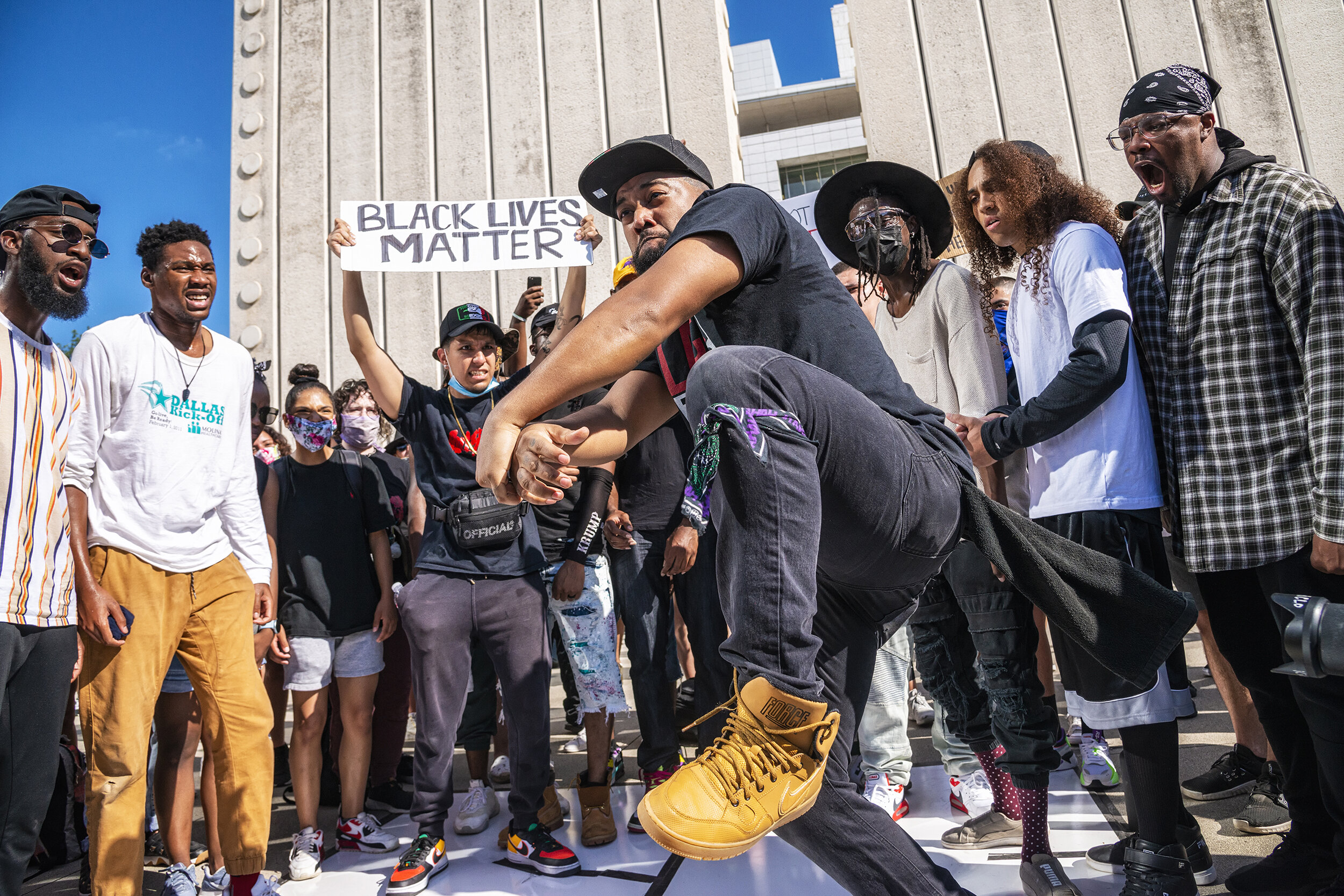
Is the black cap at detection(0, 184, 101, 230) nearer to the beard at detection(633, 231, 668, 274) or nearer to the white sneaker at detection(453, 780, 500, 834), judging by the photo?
the beard at detection(633, 231, 668, 274)

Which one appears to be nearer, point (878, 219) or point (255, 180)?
point (878, 219)

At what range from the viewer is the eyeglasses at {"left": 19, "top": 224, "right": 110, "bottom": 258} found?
107 inches

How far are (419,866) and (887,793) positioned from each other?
171cm

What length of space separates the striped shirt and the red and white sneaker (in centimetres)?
148

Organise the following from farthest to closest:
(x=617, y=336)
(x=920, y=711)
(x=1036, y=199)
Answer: (x=920, y=711) < (x=1036, y=199) < (x=617, y=336)

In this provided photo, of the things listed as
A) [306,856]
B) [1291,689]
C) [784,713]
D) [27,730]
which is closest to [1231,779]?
[1291,689]

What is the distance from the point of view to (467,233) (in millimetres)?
4527

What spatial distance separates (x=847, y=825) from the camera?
1.62 m

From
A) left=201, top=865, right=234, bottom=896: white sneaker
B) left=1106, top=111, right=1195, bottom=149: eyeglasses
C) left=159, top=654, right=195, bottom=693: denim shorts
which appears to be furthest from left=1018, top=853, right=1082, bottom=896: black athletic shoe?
left=159, top=654, right=195, bottom=693: denim shorts

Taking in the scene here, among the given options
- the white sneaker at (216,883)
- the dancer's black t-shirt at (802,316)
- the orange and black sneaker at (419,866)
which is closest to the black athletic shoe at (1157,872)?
the dancer's black t-shirt at (802,316)

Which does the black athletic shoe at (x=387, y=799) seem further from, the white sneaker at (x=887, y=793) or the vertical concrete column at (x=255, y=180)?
the vertical concrete column at (x=255, y=180)

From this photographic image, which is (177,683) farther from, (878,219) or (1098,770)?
(1098,770)

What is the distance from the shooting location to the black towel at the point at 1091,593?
5.62ft

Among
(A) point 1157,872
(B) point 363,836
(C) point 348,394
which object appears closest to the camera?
(A) point 1157,872
